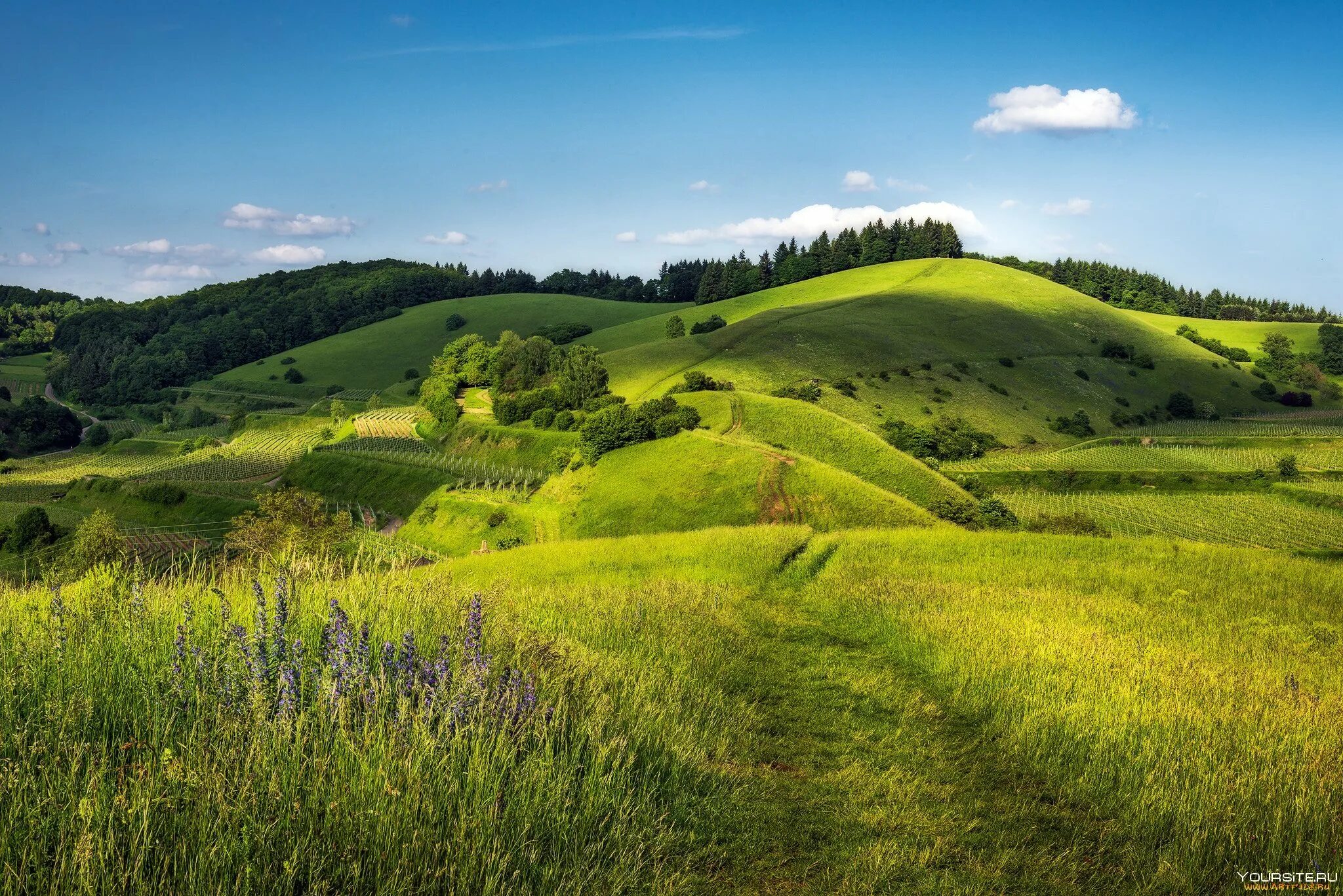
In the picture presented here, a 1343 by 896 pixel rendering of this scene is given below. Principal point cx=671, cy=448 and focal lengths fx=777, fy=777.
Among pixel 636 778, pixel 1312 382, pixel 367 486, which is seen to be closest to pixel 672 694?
pixel 636 778

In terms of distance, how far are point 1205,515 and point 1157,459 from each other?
30101 millimetres

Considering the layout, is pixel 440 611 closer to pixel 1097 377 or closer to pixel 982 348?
pixel 982 348

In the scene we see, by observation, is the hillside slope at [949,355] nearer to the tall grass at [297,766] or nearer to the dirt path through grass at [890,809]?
the dirt path through grass at [890,809]

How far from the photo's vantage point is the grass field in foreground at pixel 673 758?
4648 millimetres

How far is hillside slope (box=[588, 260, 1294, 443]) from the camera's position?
104 meters

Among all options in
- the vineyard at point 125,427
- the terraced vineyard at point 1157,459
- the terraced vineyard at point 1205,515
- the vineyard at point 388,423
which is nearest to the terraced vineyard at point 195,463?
the vineyard at point 388,423

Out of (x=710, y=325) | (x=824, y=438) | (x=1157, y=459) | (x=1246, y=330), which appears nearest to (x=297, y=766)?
(x=824, y=438)

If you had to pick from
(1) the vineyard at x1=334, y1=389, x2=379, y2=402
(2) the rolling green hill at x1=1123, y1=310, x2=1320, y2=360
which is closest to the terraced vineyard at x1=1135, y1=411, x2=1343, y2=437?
(2) the rolling green hill at x1=1123, y1=310, x2=1320, y2=360

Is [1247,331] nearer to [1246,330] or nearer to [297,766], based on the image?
[1246,330]

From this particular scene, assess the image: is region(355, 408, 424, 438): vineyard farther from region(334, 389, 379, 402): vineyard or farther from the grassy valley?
the grassy valley

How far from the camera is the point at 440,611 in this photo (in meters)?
9.34

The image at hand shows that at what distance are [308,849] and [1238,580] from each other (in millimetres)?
19696

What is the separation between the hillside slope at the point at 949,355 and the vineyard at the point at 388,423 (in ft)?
103

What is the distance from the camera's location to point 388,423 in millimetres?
119562
